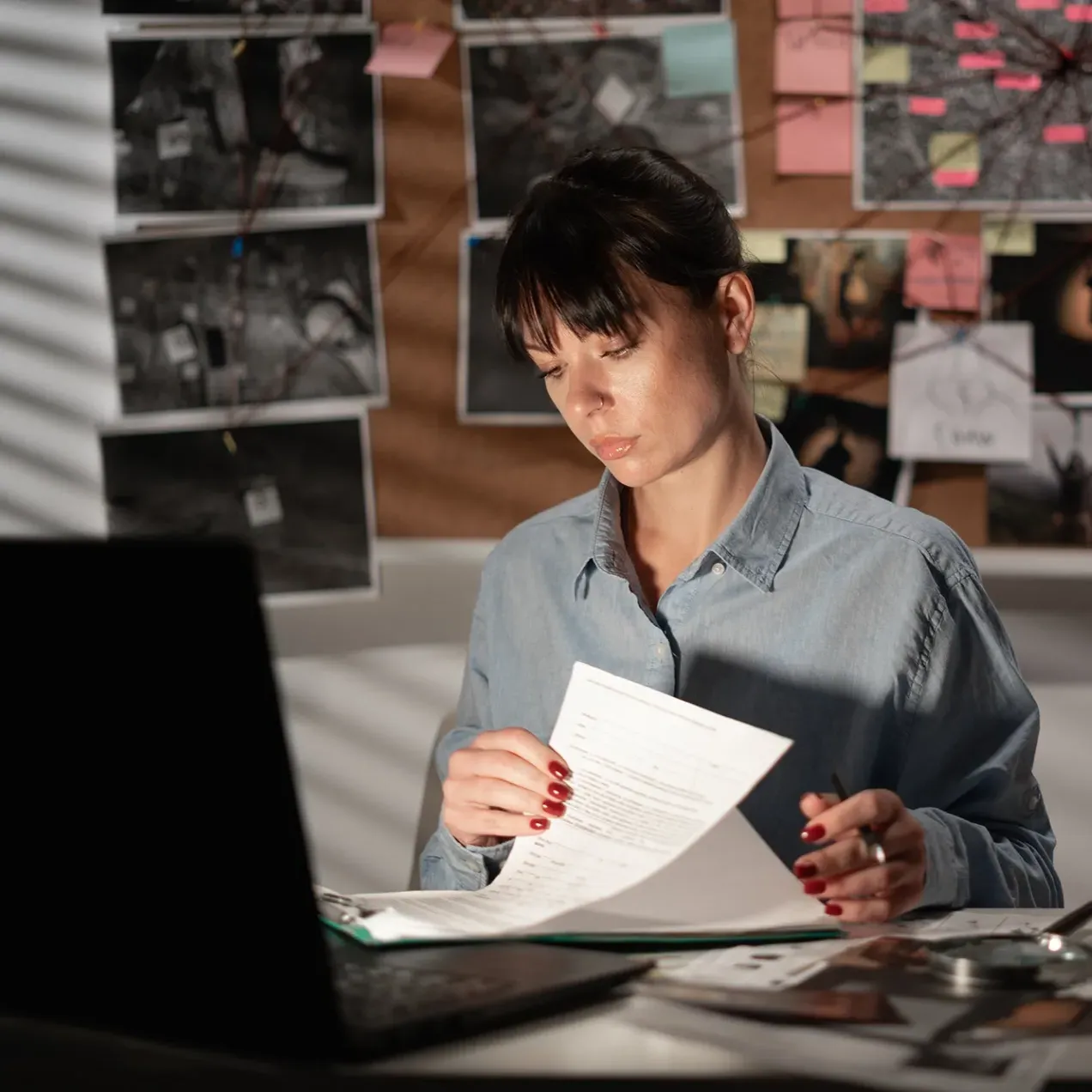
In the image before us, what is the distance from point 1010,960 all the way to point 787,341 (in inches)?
45.9

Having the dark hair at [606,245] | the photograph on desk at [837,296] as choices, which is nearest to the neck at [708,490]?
the dark hair at [606,245]

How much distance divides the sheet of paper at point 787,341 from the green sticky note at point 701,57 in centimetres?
29

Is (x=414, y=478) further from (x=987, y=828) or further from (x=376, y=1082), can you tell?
(x=376, y=1082)

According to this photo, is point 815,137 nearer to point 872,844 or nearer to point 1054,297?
point 1054,297

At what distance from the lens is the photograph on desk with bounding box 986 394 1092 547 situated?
172 centimetres

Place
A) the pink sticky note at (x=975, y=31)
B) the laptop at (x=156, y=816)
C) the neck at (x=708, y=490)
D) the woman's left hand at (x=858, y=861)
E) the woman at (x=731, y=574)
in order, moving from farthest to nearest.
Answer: the pink sticky note at (x=975, y=31)
the neck at (x=708, y=490)
the woman at (x=731, y=574)
the woman's left hand at (x=858, y=861)
the laptop at (x=156, y=816)

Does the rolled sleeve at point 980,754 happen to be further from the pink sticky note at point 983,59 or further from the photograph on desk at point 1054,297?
the pink sticky note at point 983,59

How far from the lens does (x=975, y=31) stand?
1.69 meters

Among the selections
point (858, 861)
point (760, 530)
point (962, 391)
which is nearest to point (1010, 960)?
point (858, 861)

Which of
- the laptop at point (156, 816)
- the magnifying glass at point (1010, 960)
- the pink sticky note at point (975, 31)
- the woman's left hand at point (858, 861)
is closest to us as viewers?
the laptop at point (156, 816)

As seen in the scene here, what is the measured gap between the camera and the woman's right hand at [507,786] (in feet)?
2.84

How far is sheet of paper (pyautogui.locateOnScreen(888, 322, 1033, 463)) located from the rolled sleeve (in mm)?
581

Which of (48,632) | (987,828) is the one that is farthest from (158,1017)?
(987,828)

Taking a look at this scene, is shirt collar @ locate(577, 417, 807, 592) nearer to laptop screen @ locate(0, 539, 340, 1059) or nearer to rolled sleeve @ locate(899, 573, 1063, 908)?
rolled sleeve @ locate(899, 573, 1063, 908)
